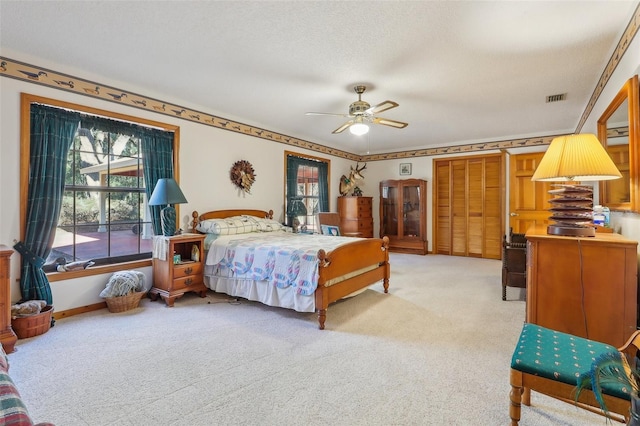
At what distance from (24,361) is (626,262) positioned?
405 cm

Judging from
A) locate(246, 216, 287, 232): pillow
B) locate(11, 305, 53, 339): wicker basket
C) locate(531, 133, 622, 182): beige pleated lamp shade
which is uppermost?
locate(531, 133, 622, 182): beige pleated lamp shade

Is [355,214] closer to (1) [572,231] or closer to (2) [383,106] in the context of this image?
(2) [383,106]

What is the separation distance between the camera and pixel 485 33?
2.44 metres

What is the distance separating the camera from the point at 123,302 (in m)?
3.28

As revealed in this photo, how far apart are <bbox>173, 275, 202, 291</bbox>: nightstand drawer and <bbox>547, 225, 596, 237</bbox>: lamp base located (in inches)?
141

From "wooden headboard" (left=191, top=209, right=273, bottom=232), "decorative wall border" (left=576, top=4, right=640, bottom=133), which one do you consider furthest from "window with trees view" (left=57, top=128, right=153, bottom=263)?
"decorative wall border" (left=576, top=4, right=640, bottom=133)

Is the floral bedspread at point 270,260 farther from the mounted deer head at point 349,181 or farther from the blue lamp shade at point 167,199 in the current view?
the mounted deer head at point 349,181

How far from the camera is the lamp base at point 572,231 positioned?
6.51 feet

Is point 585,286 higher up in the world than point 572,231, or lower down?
lower down

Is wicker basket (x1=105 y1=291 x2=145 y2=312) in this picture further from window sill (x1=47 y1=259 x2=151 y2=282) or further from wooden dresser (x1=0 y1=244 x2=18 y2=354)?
wooden dresser (x1=0 y1=244 x2=18 y2=354)

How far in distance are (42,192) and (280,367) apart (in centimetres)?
283

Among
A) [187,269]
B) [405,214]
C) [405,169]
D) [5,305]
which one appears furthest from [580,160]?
[405,169]

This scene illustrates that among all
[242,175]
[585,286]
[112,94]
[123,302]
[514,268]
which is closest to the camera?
[585,286]

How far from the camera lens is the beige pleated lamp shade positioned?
1890mm
